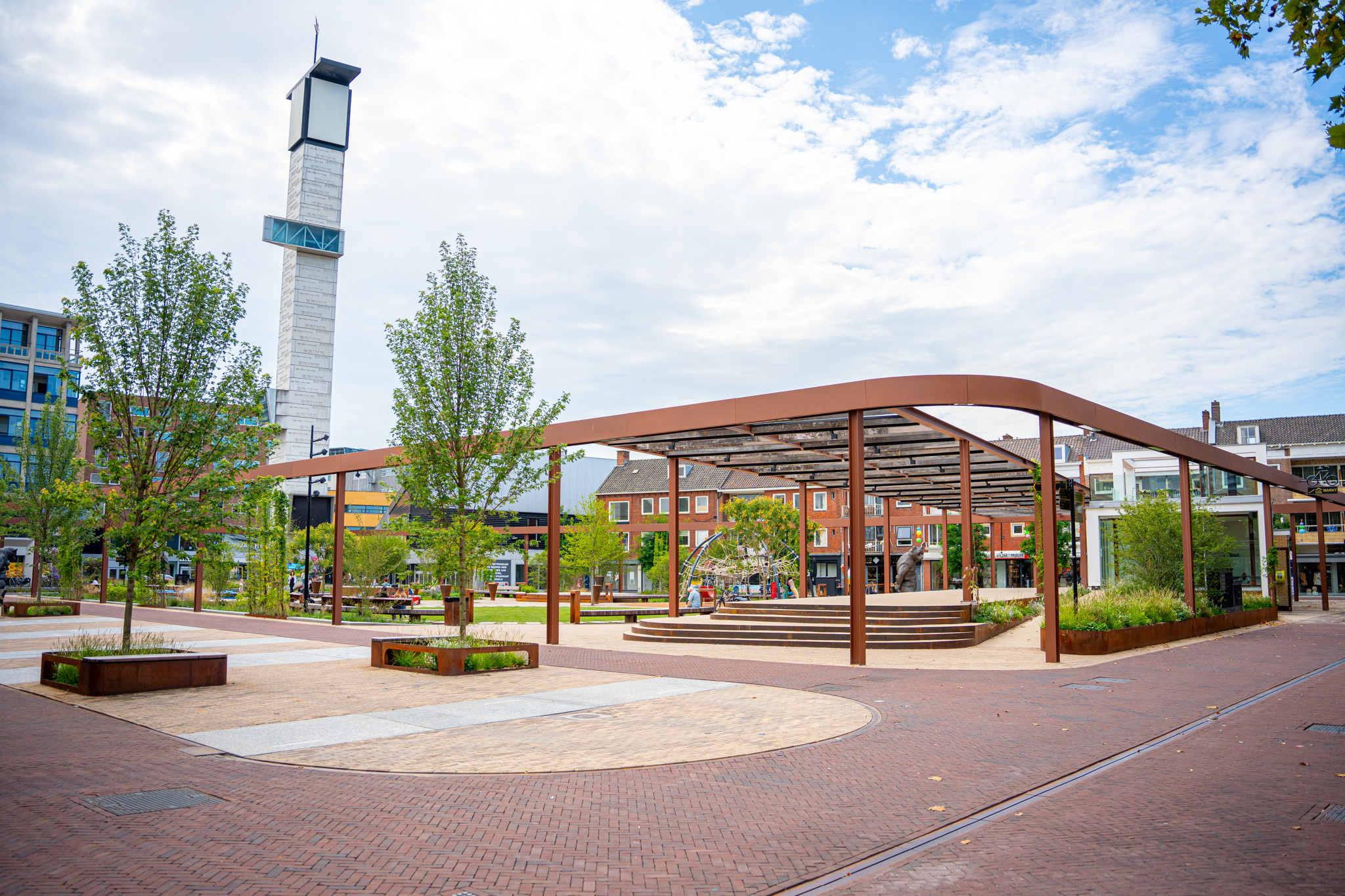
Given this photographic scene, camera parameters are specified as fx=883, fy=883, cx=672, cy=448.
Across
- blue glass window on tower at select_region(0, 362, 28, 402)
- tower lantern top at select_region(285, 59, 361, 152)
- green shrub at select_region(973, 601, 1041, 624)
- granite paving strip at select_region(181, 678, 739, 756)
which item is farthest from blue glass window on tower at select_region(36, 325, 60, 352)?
granite paving strip at select_region(181, 678, 739, 756)

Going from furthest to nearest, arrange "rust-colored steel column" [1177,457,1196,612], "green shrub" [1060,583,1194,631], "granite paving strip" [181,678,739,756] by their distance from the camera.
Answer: "rust-colored steel column" [1177,457,1196,612]
"green shrub" [1060,583,1194,631]
"granite paving strip" [181,678,739,756]

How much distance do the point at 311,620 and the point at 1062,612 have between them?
21.4 m

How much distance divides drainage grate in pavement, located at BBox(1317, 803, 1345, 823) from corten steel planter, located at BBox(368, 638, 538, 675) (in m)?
11.0

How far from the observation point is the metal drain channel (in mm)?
4828

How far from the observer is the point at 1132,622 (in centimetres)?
1864

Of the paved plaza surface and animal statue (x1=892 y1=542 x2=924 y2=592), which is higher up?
animal statue (x1=892 y1=542 x2=924 y2=592)

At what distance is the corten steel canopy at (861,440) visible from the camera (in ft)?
49.9

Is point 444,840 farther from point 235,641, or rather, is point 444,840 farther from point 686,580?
point 686,580


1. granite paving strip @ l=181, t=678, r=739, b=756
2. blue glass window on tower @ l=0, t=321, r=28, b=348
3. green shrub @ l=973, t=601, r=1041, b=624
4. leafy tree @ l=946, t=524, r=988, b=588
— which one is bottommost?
granite paving strip @ l=181, t=678, r=739, b=756

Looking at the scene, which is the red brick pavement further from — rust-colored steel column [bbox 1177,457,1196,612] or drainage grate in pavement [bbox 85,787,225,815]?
rust-colored steel column [bbox 1177,457,1196,612]

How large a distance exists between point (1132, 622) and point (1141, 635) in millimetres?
298

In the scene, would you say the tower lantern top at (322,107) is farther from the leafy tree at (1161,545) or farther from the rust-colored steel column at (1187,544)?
the rust-colored steel column at (1187,544)

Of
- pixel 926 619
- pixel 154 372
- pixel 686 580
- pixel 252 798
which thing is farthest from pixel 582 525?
pixel 252 798

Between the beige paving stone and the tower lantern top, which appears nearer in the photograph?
the beige paving stone
